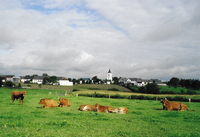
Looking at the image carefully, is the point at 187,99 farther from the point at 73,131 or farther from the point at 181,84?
the point at 181,84

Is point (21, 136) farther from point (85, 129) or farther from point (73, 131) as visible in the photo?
point (85, 129)

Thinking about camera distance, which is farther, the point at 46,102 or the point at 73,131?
the point at 46,102

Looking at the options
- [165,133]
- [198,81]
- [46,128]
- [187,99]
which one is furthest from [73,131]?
[198,81]

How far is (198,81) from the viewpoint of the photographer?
121 m

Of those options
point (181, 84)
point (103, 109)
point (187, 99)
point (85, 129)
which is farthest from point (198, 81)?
point (85, 129)

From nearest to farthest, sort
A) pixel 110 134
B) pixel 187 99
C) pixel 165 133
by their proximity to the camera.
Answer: pixel 110 134
pixel 165 133
pixel 187 99

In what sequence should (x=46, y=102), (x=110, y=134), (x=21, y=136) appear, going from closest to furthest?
(x=21, y=136), (x=110, y=134), (x=46, y=102)

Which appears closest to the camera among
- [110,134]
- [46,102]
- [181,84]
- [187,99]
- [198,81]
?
[110,134]

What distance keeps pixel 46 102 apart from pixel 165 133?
1297 cm

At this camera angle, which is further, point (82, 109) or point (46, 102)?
point (46, 102)

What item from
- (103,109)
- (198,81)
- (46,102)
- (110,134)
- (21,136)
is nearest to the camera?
(21,136)

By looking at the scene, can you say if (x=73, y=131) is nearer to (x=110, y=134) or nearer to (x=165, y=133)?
(x=110, y=134)

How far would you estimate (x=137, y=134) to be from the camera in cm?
903

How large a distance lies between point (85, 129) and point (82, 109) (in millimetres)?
8522
